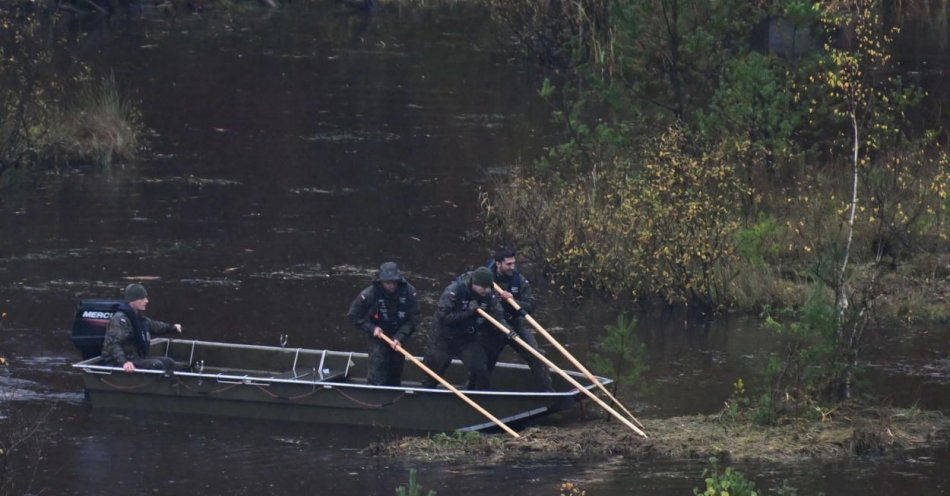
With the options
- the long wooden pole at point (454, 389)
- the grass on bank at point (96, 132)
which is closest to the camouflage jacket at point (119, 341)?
the long wooden pole at point (454, 389)

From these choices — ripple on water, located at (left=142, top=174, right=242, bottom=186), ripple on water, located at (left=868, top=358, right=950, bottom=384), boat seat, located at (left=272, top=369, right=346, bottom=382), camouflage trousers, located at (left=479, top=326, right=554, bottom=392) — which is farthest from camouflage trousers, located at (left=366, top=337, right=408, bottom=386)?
ripple on water, located at (left=142, top=174, right=242, bottom=186)

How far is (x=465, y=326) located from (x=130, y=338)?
10.7 ft

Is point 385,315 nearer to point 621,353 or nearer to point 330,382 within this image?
point 330,382

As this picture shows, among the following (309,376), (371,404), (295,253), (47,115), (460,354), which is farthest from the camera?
(47,115)

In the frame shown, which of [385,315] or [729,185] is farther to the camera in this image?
[729,185]

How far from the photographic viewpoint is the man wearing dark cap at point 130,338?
15.5m

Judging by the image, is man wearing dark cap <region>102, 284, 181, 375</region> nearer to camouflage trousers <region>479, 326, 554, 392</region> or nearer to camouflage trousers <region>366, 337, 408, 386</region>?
camouflage trousers <region>366, 337, 408, 386</region>

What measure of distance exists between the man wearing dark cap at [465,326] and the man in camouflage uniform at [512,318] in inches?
4.5

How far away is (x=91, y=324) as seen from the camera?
15938 millimetres

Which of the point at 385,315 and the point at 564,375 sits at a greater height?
the point at 385,315

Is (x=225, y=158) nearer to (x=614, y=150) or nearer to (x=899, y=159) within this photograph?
(x=614, y=150)

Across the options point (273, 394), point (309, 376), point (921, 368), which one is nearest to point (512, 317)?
point (309, 376)

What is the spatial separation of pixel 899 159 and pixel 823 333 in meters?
6.26

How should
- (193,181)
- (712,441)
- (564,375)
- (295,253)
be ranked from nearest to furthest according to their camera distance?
(712,441) < (564,375) < (295,253) < (193,181)
